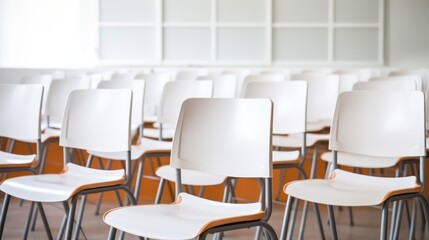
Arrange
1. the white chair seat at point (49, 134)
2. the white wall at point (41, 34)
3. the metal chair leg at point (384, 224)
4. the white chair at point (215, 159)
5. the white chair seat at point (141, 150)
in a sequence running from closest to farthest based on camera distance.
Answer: the white chair at point (215, 159)
the metal chair leg at point (384, 224)
the white chair seat at point (141, 150)
the white chair seat at point (49, 134)
the white wall at point (41, 34)

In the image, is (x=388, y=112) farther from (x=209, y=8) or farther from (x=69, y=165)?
(x=209, y=8)

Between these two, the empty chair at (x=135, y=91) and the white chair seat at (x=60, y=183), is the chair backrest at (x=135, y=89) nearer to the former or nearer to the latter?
the empty chair at (x=135, y=91)

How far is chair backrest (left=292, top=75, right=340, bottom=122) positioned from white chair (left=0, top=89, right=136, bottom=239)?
1913 millimetres

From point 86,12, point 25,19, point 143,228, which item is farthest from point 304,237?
point 25,19

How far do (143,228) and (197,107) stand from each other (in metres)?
0.70

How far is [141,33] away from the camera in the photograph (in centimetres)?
986

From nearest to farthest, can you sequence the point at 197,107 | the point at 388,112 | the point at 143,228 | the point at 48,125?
the point at 143,228, the point at 197,107, the point at 388,112, the point at 48,125

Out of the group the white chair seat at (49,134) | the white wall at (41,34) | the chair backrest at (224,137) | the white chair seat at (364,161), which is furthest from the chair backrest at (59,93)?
the white wall at (41,34)

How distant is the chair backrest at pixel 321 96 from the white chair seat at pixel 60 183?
2044 millimetres

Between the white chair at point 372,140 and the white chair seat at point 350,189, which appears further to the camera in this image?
the white chair at point 372,140

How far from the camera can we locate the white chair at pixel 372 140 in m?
2.82

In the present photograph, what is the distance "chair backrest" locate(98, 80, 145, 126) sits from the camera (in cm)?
431

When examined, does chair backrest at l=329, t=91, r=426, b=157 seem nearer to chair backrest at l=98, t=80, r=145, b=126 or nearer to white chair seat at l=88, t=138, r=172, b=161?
white chair seat at l=88, t=138, r=172, b=161

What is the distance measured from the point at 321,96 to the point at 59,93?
2.00 meters
